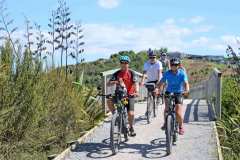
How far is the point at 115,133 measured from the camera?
1108 cm

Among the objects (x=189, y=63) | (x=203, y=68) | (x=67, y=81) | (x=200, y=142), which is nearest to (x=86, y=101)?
(x=67, y=81)

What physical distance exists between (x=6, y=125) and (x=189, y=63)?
94.5m

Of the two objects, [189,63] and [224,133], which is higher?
[189,63]

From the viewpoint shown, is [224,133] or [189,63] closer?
[224,133]

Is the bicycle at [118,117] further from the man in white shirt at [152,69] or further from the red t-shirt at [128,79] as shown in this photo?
the man in white shirt at [152,69]

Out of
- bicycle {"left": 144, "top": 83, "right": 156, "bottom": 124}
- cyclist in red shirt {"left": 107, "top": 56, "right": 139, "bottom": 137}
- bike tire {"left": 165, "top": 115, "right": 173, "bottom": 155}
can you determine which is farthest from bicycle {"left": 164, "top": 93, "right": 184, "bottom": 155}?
bicycle {"left": 144, "top": 83, "right": 156, "bottom": 124}

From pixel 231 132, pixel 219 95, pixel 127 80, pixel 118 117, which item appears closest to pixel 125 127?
pixel 118 117

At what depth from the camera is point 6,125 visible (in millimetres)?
9805

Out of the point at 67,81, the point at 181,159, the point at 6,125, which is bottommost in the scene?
the point at 181,159

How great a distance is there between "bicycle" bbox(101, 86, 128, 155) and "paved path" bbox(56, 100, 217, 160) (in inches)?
9.2

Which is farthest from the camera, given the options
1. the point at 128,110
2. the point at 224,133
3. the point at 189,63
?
the point at 189,63

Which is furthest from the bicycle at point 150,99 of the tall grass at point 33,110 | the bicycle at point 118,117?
the bicycle at point 118,117

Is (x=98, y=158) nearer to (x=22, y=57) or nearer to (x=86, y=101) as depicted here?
(x=22, y=57)

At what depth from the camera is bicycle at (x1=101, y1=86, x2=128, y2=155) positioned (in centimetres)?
1096
